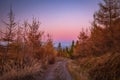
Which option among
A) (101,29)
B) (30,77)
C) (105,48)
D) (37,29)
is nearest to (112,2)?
(101,29)

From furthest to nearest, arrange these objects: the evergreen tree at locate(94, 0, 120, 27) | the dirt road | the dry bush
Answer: the evergreen tree at locate(94, 0, 120, 27) < the dirt road < the dry bush

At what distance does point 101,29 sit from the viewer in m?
28.9

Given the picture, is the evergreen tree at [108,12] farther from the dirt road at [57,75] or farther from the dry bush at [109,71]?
the dry bush at [109,71]

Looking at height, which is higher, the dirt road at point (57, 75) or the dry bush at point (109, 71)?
the dry bush at point (109, 71)

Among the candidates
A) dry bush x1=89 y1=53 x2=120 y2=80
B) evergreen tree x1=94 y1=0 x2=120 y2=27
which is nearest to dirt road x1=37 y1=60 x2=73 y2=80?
dry bush x1=89 y1=53 x2=120 y2=80

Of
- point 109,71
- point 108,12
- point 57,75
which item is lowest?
point 57,75

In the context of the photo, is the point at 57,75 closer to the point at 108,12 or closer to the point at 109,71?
the point at 109,71

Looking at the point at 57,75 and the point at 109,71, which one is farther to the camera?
the point at 57,75

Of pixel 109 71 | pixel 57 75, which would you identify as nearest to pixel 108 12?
pixel 57 75

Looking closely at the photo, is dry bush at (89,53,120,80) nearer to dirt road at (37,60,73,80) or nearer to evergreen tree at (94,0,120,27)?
dirt road at (37,60,73,80)

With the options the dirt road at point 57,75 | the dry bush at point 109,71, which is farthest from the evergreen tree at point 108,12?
the dry bush at point 109,71

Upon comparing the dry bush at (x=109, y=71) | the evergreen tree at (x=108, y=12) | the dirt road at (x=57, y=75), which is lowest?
the dirt road at (x=57, y=75)

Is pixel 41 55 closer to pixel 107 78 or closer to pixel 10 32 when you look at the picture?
pixel 10 32

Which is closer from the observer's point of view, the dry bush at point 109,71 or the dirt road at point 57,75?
the dry bush at point 109,71
